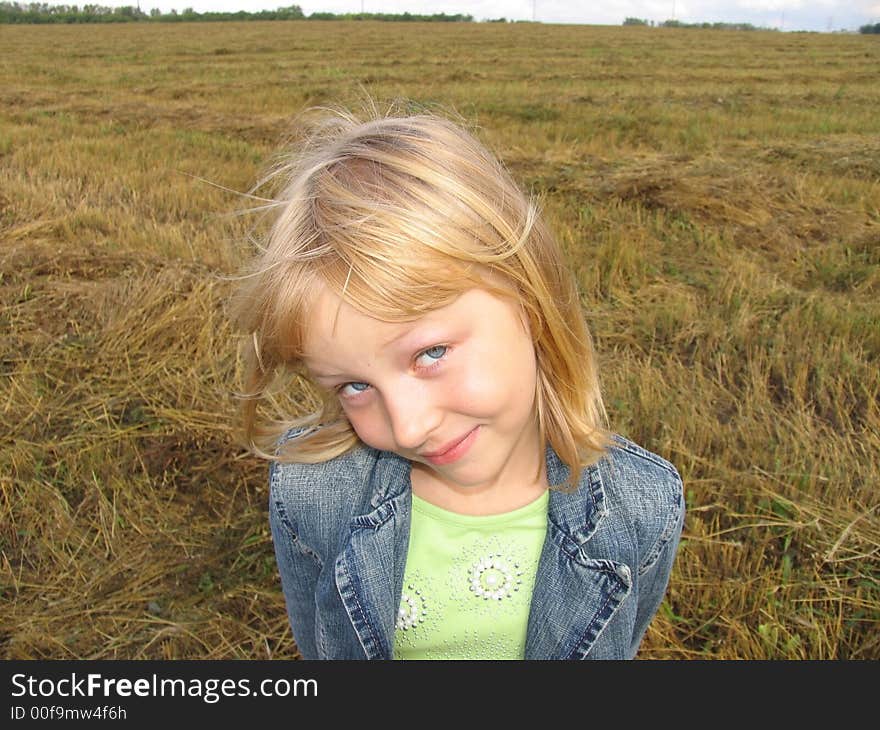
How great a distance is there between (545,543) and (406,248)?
1.83ft

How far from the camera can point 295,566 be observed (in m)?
1.37

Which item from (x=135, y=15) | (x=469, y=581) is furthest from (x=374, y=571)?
(x=135, y=15)

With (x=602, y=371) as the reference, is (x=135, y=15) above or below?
above

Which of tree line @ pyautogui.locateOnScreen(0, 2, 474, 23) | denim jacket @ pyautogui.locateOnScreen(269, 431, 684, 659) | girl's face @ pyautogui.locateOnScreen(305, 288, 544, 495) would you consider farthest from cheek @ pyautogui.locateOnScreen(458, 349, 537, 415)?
tree line @ pyautogui.locateOnScreen(0, 2, 474, 23)

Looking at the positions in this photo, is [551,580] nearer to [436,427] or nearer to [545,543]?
[545,543]

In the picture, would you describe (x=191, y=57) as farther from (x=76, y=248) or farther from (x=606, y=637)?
(x=606, y=637)

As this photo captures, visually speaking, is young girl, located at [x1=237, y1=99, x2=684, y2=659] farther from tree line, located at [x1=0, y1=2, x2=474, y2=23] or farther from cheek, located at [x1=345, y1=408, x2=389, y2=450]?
tree line, located at [x1=0, y1=2, x2=474, y2=23]

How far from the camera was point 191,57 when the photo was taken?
2067 cm

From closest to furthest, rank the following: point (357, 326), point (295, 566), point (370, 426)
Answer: point (357, 326) → point (370, 426) → point (295, 566)

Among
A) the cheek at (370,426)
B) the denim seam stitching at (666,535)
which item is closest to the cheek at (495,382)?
the cheek at (370,426)

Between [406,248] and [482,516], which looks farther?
[482,516]

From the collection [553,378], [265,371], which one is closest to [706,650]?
[553,378]

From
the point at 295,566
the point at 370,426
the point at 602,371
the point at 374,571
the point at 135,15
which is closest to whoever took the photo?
the point at 370,426

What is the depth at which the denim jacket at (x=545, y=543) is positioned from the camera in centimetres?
121
